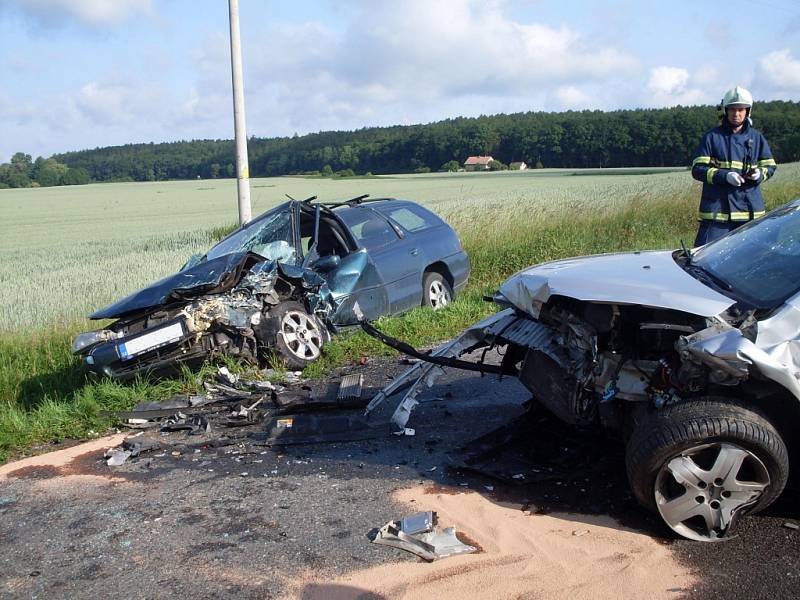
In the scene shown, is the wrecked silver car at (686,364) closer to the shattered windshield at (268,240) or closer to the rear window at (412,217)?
the shattered windshield at (268,240)

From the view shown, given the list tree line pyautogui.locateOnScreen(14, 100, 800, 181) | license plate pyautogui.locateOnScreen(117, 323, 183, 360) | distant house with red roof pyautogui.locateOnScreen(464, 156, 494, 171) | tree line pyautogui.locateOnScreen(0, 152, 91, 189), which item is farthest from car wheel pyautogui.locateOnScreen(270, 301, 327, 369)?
tree line pyautogui.locateOnScreen(0, 152, 91, 189)

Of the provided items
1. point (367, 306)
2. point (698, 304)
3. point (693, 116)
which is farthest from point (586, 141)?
point (698, 304)

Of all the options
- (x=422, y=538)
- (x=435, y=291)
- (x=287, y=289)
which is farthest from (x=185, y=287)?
(x=422, y=538)

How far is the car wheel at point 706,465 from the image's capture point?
3461 millimetres

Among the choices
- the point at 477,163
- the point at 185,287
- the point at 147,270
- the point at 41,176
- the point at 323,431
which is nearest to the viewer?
the point at 323,431

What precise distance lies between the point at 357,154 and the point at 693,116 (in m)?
30.2

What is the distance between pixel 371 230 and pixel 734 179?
387 centimetres

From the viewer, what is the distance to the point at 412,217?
31.7 feet

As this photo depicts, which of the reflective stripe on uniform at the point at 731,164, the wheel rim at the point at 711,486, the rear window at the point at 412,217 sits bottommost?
the wheel rim at the point at 711,486

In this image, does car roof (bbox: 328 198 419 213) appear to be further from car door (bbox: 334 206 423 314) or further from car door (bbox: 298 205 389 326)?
car door (bbox: 298 205 389 326)

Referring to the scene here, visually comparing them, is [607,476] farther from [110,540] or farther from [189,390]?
[189,390]

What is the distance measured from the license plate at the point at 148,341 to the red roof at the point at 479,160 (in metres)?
63.1

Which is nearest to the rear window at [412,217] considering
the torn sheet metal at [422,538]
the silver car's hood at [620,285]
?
the silver car's hood at [620,285]

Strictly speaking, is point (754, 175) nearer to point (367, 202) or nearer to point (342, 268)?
point (342, 268)
